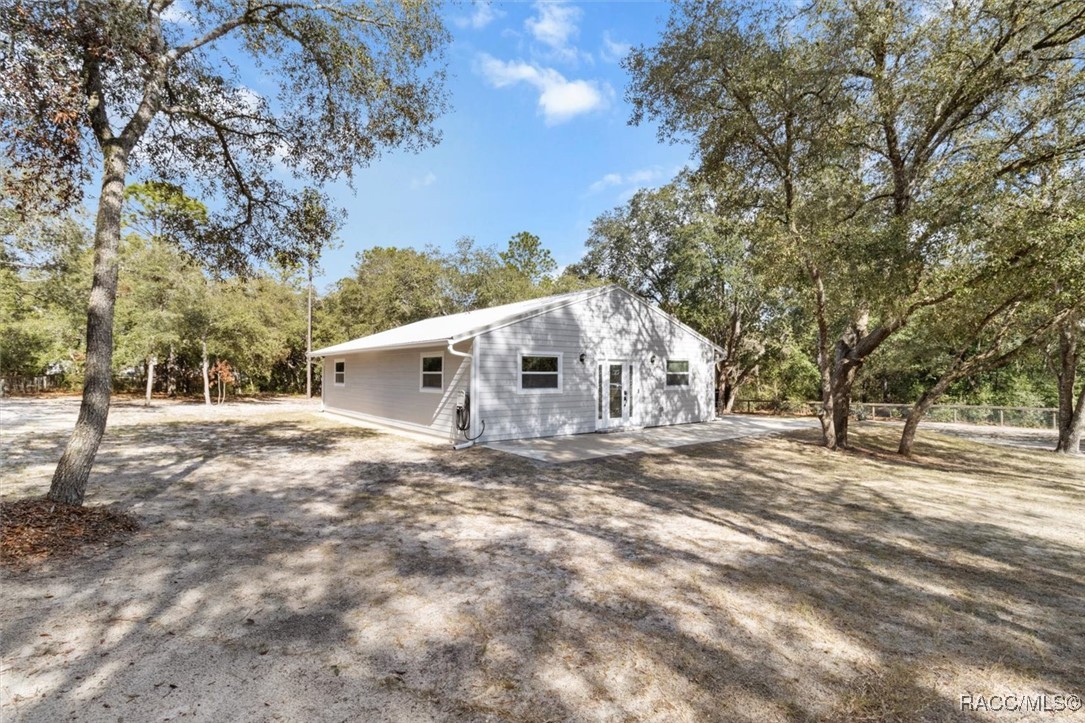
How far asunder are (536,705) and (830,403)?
10154mm

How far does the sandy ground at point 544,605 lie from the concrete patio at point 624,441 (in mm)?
2674

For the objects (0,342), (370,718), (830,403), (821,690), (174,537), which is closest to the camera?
(370,718)

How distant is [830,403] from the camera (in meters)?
10.2

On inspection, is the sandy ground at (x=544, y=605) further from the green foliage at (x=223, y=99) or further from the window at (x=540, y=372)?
the window at (x=540, y=372)

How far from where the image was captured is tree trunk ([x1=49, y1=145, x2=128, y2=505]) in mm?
4445

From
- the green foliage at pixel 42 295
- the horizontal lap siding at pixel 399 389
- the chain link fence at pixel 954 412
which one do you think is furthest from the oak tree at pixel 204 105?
the chain link fence at pixel 954 412

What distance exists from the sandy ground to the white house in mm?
4143

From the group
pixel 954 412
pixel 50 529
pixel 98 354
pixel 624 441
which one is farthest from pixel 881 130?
pixel 954 412

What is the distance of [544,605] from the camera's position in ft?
10.2

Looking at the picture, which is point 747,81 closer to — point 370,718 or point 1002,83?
point 1002,83

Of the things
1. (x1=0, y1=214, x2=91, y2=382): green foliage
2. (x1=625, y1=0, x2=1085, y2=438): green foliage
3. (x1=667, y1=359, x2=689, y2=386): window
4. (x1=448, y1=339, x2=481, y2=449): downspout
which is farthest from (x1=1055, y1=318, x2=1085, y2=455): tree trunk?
(x1=0, y1=214, x2=91, y2=382): green foliage

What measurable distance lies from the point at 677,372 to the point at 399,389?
7.88 meters

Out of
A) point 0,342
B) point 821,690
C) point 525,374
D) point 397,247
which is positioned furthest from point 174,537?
point 397,247

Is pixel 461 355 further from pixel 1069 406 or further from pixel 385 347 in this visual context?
pixel 1069 406
